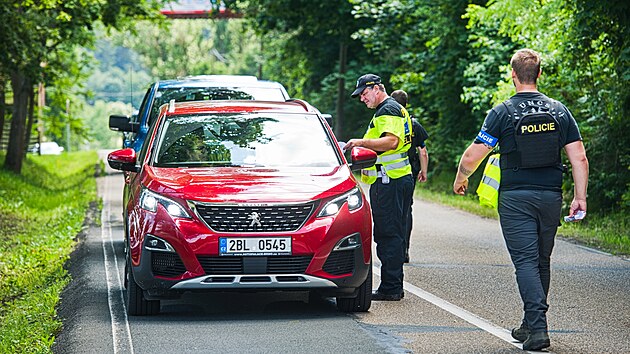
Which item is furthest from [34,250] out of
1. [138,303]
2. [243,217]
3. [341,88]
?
[341,88]

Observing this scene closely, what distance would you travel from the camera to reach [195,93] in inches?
584

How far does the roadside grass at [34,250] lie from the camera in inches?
378

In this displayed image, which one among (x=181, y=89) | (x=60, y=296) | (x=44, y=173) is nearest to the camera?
(x=60, y=296)

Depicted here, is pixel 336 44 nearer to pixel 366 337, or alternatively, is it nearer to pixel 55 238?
pixel 55 238

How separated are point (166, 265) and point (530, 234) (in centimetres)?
270

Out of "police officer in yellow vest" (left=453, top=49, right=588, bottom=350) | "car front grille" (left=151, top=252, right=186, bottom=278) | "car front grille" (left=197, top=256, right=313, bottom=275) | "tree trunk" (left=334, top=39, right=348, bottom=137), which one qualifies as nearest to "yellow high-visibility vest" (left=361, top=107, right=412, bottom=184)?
"car front grille" (left=197, top=256, right=313, bottom=275)

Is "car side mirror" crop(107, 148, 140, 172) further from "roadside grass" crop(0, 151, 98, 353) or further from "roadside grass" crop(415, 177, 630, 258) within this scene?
"roadside grass" crop(415, 177, 630, 258)

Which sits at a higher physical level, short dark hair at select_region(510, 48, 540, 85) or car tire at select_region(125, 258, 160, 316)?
short dark hair at select_region(510, 48, 540, 85)

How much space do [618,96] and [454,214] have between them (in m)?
3.57

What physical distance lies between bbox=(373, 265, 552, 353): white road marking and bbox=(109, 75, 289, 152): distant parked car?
392 centimetres

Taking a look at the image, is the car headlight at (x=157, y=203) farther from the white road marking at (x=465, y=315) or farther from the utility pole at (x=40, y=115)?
the utility pole at (x=40, y=115)

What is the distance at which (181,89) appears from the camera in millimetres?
15031

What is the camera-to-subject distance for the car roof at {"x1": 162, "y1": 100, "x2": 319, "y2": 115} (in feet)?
34.6

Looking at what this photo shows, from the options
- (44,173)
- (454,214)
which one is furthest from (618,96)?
(44,173)
